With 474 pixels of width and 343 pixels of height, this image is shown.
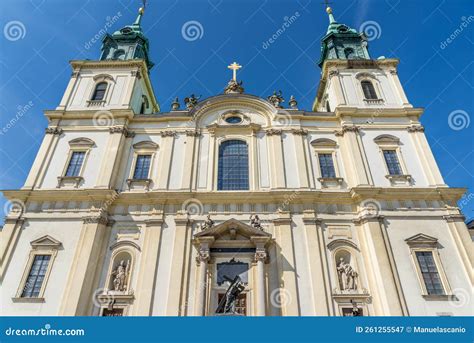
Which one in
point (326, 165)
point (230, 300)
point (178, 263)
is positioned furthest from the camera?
point (326, 165)

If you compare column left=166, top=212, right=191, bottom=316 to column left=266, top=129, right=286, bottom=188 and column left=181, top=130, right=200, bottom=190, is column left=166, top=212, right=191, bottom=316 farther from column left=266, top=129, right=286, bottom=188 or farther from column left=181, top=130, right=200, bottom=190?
column left=266, top=129, right=286, bottom=188

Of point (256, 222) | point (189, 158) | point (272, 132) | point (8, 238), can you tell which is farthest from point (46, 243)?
point (272, 132)

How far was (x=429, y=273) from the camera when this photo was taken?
595 inches

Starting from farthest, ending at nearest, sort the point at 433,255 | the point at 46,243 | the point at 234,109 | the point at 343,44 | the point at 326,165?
the point at 343,44
the point at 234,109
the point at 326,165
the point at 46,243
the point at 433,255

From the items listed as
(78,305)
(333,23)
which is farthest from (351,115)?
(78,305)

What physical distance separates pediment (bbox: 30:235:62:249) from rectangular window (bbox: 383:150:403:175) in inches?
679

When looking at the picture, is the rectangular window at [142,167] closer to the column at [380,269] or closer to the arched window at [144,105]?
the arched window at [144,105]

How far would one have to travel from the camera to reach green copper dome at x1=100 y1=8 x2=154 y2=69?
2594 centimetres

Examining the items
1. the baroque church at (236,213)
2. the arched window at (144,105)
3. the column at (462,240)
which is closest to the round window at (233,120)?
the baroque church at (236,213)

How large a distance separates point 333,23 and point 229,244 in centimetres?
2306

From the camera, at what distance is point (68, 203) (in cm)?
1709

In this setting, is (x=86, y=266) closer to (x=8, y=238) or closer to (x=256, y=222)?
(x=8, y=238)

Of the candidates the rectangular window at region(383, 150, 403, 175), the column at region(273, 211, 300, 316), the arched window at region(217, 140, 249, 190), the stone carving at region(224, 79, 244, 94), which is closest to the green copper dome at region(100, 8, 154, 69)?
the stone carving at region(224, 79, 244, 94)

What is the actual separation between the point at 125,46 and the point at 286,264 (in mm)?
21134
